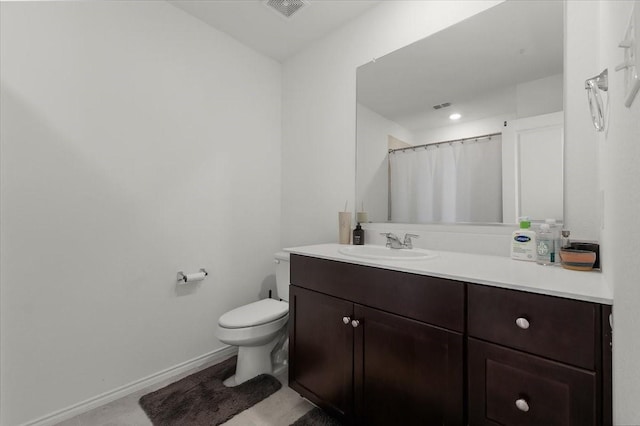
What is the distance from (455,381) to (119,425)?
170 centimetres

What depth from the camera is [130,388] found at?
1.73 m

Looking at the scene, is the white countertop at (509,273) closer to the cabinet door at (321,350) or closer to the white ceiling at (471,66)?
the cabinet door at (321,350)

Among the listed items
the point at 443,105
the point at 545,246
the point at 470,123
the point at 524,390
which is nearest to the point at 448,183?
the point at 470,123

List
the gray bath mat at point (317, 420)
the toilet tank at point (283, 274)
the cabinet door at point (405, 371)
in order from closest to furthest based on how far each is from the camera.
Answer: the cabinet door at point (405, 371) → the gray bath mat at point (317, 420) → the toilet tank at point (283, 274)

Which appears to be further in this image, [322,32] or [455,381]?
[322,32]

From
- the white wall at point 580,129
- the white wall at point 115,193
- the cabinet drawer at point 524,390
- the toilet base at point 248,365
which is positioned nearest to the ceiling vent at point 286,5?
the white wall at point 115,193

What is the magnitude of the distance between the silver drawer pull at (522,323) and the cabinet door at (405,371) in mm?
195

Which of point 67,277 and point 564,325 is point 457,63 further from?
point 67,277

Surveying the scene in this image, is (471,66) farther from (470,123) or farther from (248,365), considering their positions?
(248,365)

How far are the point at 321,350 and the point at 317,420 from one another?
393mm

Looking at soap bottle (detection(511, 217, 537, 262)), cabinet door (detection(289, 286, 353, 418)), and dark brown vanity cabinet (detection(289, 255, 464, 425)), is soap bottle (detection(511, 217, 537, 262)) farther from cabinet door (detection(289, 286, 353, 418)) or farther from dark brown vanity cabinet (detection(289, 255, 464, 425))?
cabinet door (detection(289, 286, 353, 418))

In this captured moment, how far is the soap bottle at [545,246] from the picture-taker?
1.18 metres

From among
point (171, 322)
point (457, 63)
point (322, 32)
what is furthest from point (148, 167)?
point (457, 63)

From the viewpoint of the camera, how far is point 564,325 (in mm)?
795
